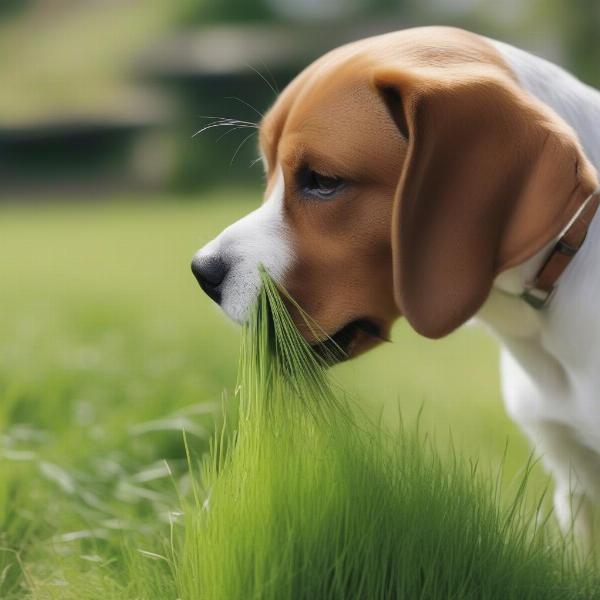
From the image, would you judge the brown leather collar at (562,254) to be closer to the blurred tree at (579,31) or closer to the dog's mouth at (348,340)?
the dog's mouth at (348,340)

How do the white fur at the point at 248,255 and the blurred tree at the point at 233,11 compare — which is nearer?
the white fur at the point at 248,255

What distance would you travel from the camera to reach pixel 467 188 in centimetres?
210

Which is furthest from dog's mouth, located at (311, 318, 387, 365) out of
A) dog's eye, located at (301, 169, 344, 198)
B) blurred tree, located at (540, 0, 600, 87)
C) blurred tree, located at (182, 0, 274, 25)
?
blurred tree, located at (182, 0, 274, 25)

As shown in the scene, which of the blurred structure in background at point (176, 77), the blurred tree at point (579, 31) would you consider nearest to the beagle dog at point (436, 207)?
the blurred structure in background at point (176, 77)

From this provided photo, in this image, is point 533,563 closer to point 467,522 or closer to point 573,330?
point 467,522

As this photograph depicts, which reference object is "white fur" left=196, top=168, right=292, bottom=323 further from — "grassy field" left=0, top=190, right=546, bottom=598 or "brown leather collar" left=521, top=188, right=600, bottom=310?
"brown leather collar" left=521, top=188, right=600, bottom=310

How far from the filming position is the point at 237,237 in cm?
221

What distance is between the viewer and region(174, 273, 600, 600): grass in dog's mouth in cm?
197

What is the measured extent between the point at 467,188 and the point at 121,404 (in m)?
2.03

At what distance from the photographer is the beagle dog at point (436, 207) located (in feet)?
6.72

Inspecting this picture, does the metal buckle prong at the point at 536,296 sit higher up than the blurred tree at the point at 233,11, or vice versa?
the metal buckle prong at the point at 536,296

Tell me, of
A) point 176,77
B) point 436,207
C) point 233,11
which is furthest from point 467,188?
point 233,11

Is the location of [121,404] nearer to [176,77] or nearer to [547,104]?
[547,104]

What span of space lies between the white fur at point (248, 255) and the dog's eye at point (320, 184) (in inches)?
3.4
